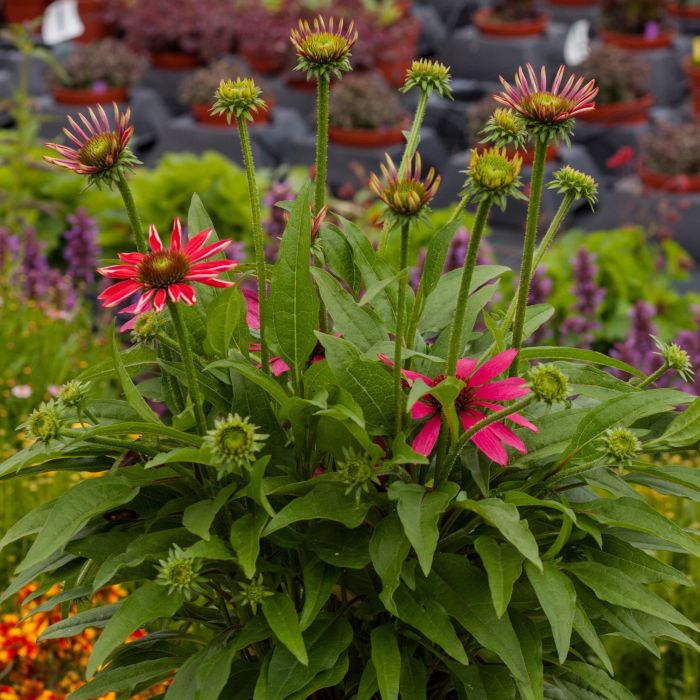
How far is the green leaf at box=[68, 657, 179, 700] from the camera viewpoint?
1119 millimetres

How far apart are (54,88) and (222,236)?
198 centimetres

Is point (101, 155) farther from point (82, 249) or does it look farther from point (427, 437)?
point (82, 249)

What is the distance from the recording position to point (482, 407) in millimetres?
1049

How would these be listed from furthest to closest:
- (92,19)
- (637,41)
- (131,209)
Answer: (92,19), (637,41), (131,209)

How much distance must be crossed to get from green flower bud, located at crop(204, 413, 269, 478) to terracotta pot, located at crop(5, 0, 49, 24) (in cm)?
565

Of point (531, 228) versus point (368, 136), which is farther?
point (368, 136)

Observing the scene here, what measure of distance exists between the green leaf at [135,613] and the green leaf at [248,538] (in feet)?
0.24

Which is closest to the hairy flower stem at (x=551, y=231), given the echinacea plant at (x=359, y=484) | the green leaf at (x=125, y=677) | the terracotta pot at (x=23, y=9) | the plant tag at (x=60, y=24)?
the echinacea plant at (x=359, y=484)

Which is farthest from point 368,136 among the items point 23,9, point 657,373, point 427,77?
point 657,373

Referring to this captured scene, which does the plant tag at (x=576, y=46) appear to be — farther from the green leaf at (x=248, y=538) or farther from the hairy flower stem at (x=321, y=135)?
the green leaf at (x=248, y=538)

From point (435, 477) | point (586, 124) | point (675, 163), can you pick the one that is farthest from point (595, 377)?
point (586, 124)

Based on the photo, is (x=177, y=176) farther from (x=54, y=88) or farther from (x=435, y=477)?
(x=435, y=477)

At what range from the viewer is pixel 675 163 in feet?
13.0

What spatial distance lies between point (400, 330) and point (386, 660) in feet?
1.04
